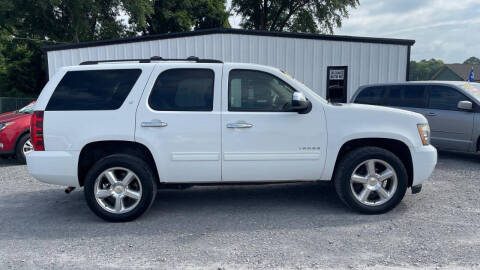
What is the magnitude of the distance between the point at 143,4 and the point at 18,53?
15.4 meters

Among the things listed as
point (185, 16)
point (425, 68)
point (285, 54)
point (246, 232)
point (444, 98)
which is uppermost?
point (185, 16)

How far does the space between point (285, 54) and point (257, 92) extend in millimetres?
8363

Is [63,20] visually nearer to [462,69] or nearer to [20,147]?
[20,147]

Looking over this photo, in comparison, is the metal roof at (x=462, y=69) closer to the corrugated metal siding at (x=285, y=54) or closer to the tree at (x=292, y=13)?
the tree at (x=292, y=13)

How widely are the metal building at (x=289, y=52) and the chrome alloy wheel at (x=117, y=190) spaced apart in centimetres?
801

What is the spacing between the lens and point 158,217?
4.43 meters

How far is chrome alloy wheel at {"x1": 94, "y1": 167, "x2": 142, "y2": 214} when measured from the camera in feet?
13.8

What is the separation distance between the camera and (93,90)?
13.9ft

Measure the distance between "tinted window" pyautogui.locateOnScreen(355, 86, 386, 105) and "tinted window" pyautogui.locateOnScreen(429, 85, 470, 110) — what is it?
1.13 m

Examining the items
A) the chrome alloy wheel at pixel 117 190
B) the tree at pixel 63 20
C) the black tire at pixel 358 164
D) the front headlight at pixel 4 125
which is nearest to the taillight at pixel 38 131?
the chrome alloy wheel at pixel 117 190

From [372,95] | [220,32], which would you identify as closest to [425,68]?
[220,32]

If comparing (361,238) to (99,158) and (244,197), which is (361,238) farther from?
(99,158)

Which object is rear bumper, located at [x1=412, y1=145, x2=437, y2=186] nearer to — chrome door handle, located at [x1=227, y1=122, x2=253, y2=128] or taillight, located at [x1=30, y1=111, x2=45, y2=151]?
chrome door handle, located at [x1=227, y1=122, x2=253, y2=128]

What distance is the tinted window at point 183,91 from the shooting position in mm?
4219
